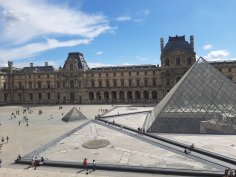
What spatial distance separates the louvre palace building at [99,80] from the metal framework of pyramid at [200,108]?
35.7m

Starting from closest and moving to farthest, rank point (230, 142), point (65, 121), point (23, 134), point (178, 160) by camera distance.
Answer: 1. point (178, 160)
2. point (230, 142)
3. point (23, 134)
4. point (65, 121)

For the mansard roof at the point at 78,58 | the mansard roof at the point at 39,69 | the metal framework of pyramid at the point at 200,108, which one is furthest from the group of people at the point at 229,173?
the mansard roof at the point at 39,69

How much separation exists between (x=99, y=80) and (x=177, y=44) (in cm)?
2184

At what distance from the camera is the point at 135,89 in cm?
7088

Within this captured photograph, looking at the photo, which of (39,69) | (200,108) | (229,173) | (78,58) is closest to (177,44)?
(78,58)

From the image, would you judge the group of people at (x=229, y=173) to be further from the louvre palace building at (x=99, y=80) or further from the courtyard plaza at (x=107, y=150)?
the louvre palace building at (x=99, y=80)

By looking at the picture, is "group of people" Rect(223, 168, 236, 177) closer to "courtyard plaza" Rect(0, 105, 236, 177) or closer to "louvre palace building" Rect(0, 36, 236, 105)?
"courtyard plaza" Rect(0, 105, 236, 177)

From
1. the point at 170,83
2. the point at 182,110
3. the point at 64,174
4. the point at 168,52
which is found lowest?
the point at 64,174

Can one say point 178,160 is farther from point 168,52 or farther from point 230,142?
point 168,52

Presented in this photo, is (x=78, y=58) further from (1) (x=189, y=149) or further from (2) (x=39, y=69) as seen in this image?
(1) (x=189, y=149)

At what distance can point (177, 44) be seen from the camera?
66812 millimetres

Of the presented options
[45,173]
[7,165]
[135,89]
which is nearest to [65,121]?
[7,165]

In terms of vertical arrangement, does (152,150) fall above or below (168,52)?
below

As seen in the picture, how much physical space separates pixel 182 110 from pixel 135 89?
4251 cm
